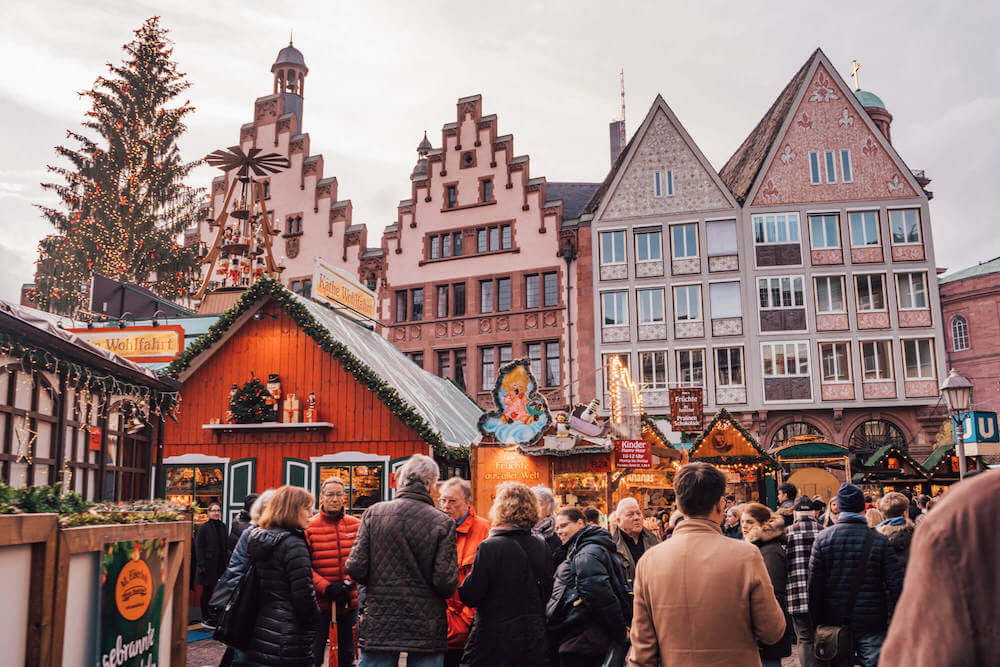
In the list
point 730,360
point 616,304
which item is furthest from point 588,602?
point 616,304

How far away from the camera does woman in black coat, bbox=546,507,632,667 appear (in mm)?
5020

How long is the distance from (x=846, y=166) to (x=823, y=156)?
37.2 inches

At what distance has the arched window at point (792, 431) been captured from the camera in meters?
31.5

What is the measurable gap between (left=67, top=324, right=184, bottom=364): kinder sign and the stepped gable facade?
23.2m

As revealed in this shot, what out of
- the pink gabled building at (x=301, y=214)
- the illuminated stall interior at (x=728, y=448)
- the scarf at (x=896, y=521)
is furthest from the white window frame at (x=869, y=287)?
the scarf at (x=896, y=521)

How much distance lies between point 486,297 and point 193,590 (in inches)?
866

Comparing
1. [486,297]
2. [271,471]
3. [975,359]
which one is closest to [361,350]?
Result: [271,471]

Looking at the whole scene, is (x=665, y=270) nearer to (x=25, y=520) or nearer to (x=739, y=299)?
(x=739, y=299)

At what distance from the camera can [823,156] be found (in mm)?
33031

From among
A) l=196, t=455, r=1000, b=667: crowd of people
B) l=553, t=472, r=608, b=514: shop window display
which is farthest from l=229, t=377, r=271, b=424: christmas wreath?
l=196, t=455, r=1000, b=667: crowd of people

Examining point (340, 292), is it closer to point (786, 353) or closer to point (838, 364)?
→ point (786, 353)

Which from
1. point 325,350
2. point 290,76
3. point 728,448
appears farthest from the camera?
point 290,76

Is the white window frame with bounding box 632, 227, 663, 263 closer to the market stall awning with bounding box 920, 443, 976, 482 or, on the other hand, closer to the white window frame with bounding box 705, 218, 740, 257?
the white window frame with bounding box 705, 218, 740, 257

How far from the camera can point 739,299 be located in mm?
32281
